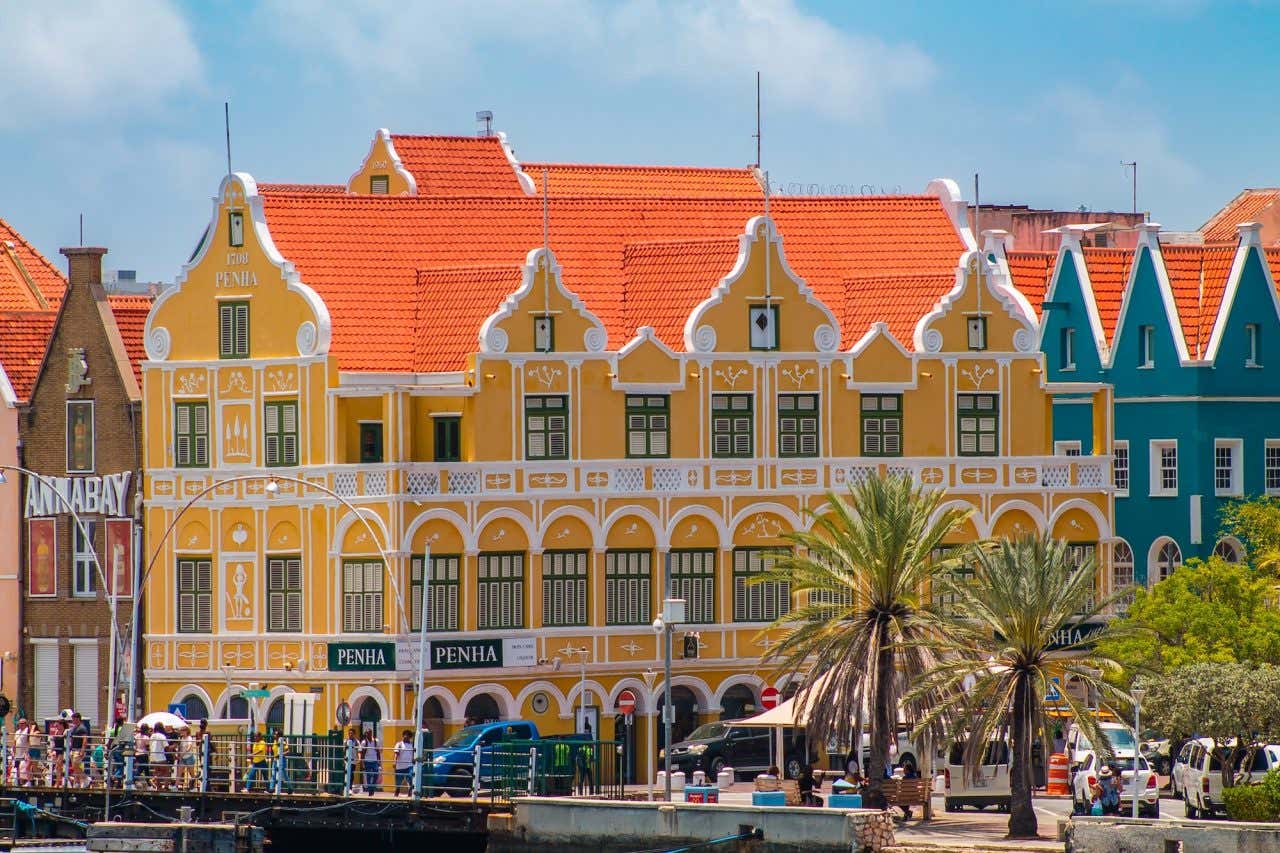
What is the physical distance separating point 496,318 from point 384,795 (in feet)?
53.2

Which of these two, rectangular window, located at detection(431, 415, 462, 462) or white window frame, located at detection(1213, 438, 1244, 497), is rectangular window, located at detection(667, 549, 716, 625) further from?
white window frame, located at detection(1213, 438, 1244, 497)

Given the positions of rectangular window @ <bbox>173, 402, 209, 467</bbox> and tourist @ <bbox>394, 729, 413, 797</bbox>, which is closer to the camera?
tourist @ <bbox>394, 729, 413, 797</bbox>

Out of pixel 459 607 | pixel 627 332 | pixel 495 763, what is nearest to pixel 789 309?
pixel 627 332

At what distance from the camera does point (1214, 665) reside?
85.4 metres

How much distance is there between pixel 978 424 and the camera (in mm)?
99312

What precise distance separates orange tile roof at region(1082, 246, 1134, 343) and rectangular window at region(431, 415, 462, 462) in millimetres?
22377

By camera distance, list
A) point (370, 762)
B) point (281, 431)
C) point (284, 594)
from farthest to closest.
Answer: point (281, 431) → point (284, 594) → point (370, 762)

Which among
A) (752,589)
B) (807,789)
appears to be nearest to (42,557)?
(752,589)

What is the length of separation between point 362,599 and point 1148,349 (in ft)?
85.3

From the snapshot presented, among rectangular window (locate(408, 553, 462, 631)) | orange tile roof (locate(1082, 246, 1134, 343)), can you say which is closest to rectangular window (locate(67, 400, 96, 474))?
rectangular window (locate(408, 553, 462, 631))

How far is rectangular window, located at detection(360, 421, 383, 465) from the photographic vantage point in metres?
95.0

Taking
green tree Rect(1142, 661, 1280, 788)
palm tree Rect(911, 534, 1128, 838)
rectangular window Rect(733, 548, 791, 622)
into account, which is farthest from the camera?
rectangular window Rect(733, 548, 791, 622)

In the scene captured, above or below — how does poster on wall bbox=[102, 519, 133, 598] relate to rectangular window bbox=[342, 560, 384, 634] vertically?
above

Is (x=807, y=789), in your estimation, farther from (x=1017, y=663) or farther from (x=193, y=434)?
(x=193, y=434)
